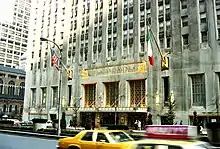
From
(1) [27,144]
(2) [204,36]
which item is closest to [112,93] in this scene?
(2) [204,36]

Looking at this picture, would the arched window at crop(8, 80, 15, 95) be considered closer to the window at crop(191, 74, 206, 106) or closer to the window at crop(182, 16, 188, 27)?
the window at crop(182, 16, 188, 27)

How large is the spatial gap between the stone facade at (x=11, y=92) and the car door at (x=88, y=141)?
86833 millimetres

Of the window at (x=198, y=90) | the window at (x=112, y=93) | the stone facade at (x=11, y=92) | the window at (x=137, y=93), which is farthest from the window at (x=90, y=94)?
the stone facade at (x=11, y=92)

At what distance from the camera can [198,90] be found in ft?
126

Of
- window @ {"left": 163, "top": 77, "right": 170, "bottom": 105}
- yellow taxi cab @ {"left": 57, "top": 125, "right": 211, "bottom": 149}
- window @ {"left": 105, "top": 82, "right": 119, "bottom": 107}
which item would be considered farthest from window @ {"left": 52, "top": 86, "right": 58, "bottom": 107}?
yellow taxi cab @ {"left": 57, "top": 125, "right": 211, "bottom": 149}

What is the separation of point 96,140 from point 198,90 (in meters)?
29.6

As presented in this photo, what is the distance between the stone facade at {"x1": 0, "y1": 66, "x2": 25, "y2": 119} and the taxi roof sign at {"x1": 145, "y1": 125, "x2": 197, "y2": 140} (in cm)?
8869

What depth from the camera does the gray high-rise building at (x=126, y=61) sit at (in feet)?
126

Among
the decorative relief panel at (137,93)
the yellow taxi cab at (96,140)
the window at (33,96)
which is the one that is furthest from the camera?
the window at (33,96)

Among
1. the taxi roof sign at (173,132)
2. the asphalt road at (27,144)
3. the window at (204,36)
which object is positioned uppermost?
the window at (204,36)

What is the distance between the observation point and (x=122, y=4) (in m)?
49.5

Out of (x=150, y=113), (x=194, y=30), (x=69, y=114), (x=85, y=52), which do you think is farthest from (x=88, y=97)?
(x=194, y=30)

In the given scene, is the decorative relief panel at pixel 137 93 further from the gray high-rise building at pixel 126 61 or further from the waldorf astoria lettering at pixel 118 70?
the waldorf astoria lettering at pixel 118 70

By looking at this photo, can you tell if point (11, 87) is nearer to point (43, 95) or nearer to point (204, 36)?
point (43, 95)
